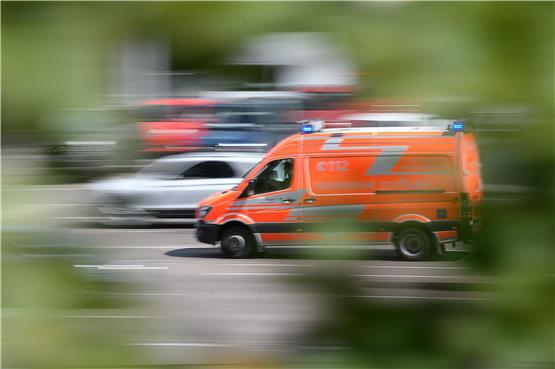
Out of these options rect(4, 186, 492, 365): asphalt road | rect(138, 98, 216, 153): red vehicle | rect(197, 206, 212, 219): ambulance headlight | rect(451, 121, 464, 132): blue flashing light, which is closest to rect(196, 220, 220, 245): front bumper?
rect(197, 206, 212, 219): ambulance headlight

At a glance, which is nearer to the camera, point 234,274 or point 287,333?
point 287,333

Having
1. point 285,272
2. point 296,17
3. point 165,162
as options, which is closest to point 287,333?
point 285,272

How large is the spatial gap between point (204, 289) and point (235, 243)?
0.43 meters

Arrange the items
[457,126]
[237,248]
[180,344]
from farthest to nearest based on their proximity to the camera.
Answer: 1. [237,248]
2. [180,344]
3. [457,126]

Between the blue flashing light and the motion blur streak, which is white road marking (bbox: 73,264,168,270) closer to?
the motion blur streak

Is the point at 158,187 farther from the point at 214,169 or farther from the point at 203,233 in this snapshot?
the point at 203,233

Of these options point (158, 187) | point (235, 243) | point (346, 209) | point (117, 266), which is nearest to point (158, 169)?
point (158, 187)

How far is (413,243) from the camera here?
3.22 feet

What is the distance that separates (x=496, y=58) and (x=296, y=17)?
23 centimetres

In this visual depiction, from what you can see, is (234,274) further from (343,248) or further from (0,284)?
(0,284)

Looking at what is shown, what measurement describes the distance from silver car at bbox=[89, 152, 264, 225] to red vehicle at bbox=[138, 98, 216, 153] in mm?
42

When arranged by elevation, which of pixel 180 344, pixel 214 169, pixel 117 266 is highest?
pixel 214 169

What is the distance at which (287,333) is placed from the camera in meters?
1.04

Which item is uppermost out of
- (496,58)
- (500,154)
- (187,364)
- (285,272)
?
(496,58)
